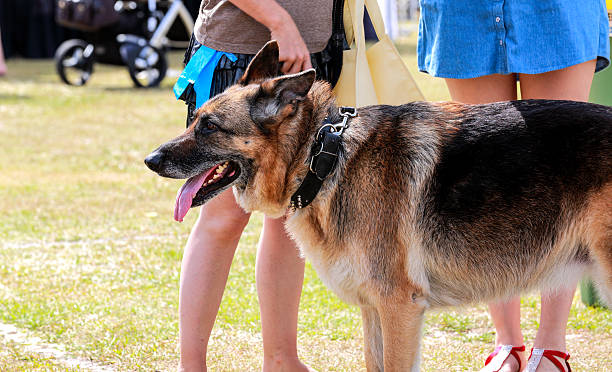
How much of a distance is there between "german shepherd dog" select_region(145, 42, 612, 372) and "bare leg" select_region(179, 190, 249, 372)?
371mm

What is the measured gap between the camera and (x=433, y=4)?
141 inches

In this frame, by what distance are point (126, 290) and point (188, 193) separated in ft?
6.52

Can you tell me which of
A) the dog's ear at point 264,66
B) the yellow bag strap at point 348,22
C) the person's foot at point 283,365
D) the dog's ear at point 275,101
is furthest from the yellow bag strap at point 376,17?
the person's foot at point 283,365

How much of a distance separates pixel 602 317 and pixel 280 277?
189 cm

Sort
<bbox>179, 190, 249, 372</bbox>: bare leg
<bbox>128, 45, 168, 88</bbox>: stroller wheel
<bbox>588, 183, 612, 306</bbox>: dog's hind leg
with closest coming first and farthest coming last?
<bbox>588, 183, 612, 306</bbox>: dog's hind leg < <bbox>179, 190, 249, 372</bbox>: bare leg < <bbox>128, 45, 168, 88</bbox>: stroller wheel

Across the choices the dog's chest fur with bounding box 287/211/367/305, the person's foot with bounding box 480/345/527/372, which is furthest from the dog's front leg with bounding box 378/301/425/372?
the person's foot with bounding box 480/345/527/372

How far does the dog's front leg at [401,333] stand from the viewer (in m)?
3.02

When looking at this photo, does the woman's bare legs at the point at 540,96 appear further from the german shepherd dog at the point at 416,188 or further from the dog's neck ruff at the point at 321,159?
the dog's neck ruff at the point at 321,159

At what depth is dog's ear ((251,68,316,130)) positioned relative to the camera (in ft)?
9.85

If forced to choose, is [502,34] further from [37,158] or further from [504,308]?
[37,158]

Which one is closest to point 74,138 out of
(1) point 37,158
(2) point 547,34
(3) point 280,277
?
(1) point 37,158

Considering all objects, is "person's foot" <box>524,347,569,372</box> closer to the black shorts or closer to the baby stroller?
the black shorts

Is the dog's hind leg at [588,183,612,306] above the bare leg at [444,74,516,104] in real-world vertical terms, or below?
below

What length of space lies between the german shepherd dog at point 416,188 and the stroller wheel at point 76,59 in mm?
11374
